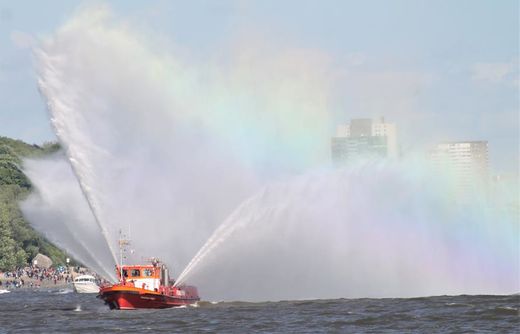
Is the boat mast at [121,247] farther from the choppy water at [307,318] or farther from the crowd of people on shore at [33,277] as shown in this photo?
the crowd of people on shore at [33,277]

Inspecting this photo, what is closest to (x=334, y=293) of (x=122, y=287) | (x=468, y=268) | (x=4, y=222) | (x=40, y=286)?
(x=468, y=268)

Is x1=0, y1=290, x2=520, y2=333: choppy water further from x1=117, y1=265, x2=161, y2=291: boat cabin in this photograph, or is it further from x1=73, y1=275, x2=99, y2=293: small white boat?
x1=73, y1=275, x2=99, y2=293: small white boat

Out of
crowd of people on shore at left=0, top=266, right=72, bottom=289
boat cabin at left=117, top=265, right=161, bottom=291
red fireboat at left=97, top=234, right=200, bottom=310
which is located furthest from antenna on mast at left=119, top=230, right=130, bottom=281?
crowd of people on shore at left=0, top=266, right=72, bottom=289

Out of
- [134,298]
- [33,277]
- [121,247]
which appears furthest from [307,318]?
[33,277]

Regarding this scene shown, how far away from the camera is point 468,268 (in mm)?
87188

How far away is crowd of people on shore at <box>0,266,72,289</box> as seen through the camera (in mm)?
177087

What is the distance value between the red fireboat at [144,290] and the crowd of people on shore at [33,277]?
94008 millimetres

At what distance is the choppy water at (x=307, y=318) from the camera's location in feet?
216

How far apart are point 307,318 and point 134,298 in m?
13.7

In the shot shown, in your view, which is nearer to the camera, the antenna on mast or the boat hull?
the antenna on mast

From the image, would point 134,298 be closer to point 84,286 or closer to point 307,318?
point 307,318

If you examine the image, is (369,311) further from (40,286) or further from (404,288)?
(40,286)

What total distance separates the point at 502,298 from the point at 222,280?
61.9ft

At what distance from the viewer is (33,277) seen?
186 meters
